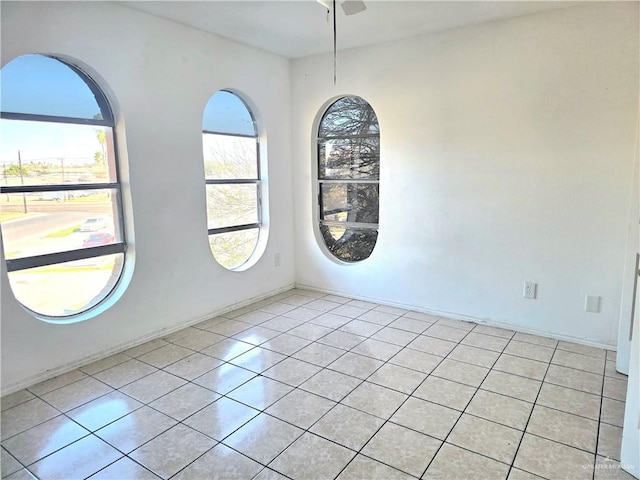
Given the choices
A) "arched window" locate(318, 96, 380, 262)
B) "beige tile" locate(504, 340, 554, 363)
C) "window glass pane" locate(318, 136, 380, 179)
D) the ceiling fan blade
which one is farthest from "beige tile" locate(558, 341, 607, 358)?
Result: the ceiling fan blade

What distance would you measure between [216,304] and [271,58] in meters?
2.40

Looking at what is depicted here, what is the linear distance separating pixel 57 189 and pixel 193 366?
4.75ft

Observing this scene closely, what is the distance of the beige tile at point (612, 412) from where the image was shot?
2.09 m

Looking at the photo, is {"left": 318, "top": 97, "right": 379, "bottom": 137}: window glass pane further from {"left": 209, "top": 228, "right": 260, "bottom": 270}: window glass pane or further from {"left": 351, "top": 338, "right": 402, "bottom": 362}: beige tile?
{"left": 351, "top": 338, "right": 402, "bottom": 362}: beige tile

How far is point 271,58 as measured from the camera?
156 inches

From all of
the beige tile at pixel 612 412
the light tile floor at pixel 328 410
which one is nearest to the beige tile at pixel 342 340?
the light tile floor at pixel 328 410

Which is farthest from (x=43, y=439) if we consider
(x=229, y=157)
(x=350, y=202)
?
Answer: (x=350, y=202)

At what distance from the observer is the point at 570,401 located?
2.28 m

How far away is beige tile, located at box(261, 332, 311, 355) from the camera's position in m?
2.97

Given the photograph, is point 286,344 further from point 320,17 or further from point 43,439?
point 320,17

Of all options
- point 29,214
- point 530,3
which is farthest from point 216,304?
point 530,3

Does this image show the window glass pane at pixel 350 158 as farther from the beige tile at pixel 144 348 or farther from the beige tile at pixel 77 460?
the beige tile at pixel 77 460

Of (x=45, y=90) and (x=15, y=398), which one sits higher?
(x=45, y=90)

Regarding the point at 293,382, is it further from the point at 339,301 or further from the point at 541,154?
the point at 541,154
